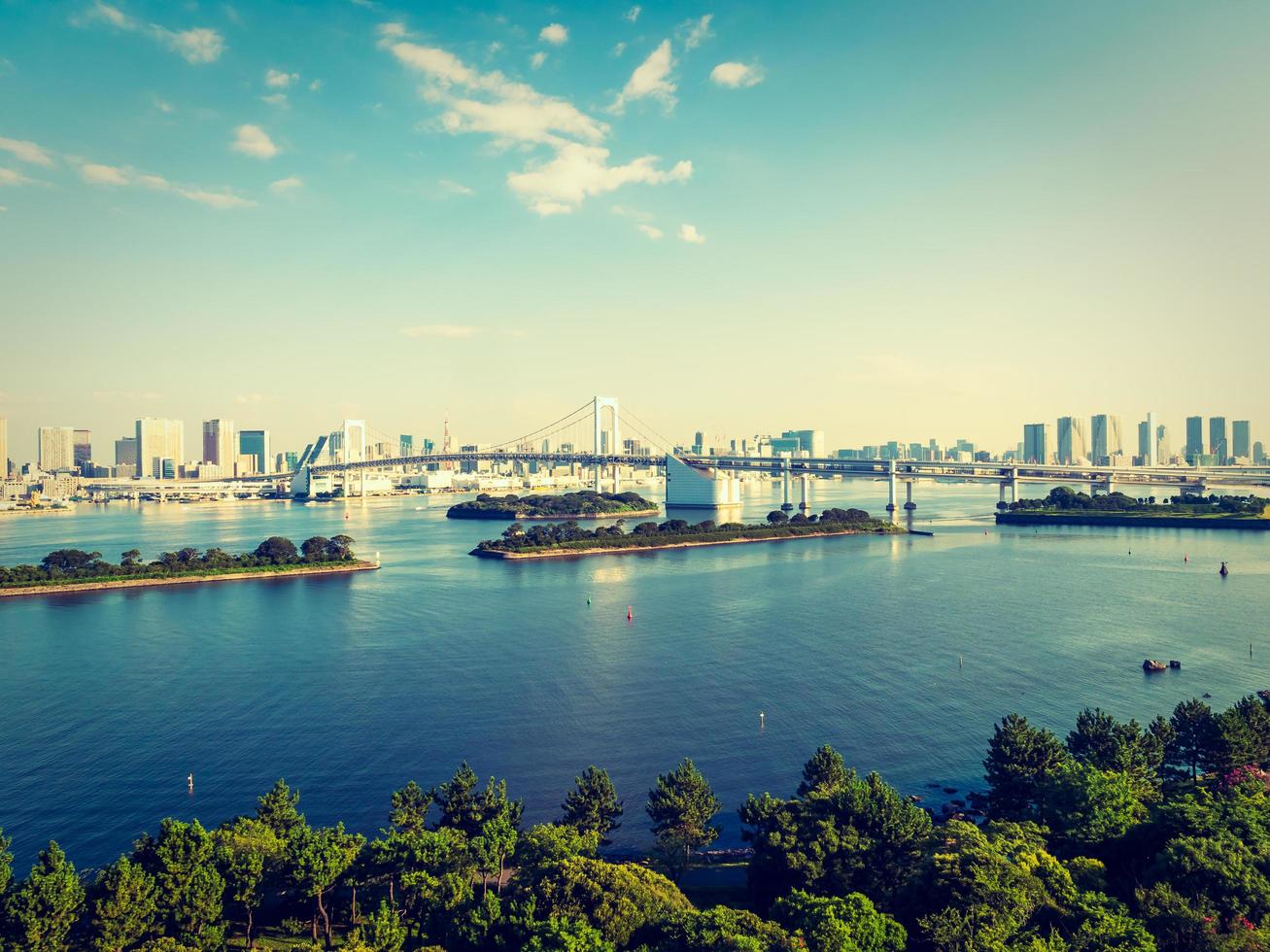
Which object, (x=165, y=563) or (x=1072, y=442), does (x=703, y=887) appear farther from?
(x=1072, y=442)

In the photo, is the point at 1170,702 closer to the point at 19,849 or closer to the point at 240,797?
the point at 240,797

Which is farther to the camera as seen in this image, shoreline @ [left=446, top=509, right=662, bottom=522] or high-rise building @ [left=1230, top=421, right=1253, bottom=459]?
high-rise building @ [left=1230, top=421, right=1253, bottom=459]

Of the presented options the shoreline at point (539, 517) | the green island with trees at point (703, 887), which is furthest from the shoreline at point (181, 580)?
the shoreline at point (539, 517)

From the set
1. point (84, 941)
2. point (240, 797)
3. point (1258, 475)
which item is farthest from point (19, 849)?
point (1258, 475)

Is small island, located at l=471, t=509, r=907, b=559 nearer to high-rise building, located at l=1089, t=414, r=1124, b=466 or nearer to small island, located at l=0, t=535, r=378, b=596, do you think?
small island, located at l=0, t=535, r=378, b=596

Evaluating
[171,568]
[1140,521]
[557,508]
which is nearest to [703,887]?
[171,568]

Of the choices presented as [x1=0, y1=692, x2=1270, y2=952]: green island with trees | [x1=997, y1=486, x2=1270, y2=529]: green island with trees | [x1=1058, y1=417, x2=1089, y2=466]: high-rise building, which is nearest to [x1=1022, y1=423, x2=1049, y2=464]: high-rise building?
[x1=1058, y1=417, x2=1089, y2=466]: high-rise building
